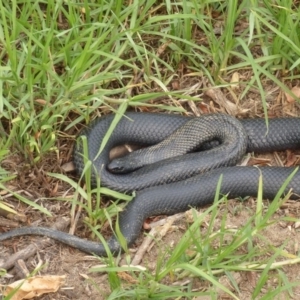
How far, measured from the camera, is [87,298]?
14.1ft

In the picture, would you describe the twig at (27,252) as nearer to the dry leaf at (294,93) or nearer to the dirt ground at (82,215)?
the dirt ground at (82,215)

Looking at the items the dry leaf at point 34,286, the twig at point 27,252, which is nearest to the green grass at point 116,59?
the twig at point 27,252

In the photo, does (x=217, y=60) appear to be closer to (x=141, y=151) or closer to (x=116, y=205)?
(x=141, y=151)

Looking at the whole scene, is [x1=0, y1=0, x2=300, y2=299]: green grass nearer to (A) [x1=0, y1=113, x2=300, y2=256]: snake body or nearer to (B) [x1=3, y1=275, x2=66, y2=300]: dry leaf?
(A) [x1=0, y1=113, x2=300, y2=256]: snake body

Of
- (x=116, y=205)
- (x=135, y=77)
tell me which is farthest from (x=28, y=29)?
(x=116, y=205)

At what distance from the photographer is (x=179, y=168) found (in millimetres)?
5164

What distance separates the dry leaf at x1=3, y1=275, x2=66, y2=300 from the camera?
4152 mm

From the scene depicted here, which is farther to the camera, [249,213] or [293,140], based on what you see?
[293,140]

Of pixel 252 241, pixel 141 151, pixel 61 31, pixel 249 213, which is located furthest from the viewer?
pixel 141 151

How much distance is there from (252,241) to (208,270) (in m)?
0.49

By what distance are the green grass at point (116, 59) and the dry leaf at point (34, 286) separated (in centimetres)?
46

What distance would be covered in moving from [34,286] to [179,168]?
1397mm

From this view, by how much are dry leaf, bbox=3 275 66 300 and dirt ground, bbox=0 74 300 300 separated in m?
0.06

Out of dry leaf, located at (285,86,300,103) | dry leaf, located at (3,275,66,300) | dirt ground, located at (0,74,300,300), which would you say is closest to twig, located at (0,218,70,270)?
dirt ground, located at (0,74,300,300)
